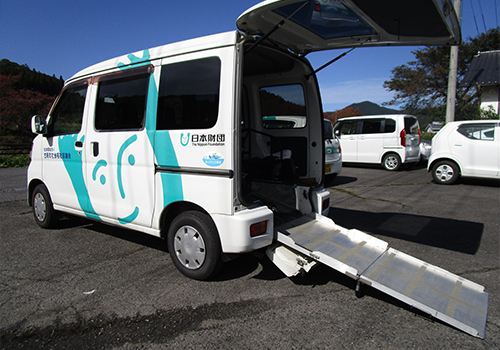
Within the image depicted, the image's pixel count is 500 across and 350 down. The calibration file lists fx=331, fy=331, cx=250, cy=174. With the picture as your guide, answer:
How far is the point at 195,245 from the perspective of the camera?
10.8ft

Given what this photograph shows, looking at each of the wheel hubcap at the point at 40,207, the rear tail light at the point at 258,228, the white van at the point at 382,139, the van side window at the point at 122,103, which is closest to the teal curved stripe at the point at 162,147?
the van side window at the point at 122,103

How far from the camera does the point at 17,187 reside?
8852 mm

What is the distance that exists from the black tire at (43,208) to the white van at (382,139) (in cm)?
1031

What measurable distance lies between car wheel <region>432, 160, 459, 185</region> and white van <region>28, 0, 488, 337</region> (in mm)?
6305

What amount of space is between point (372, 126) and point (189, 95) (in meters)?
10.1

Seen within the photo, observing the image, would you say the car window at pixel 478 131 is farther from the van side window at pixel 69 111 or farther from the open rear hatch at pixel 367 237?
the van side window at pixel 69 111

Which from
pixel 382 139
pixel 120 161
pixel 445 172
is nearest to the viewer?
pixel 120 161

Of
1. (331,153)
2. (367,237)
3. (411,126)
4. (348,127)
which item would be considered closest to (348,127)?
(348,127)

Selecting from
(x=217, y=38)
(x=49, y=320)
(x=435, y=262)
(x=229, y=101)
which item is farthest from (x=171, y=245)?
(x=435, y=262)

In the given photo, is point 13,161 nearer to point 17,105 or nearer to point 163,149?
point 17,105

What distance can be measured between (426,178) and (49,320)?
1020 centimetres

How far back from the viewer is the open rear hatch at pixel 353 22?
2787 mm

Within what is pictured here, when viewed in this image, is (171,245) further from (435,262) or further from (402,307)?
(435,262)

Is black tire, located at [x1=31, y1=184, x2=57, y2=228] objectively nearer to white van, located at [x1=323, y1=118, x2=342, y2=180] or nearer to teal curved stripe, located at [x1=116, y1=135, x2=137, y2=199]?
teal curved stripe, located at [x1=116, y1=135, x2=137, y2=199]
